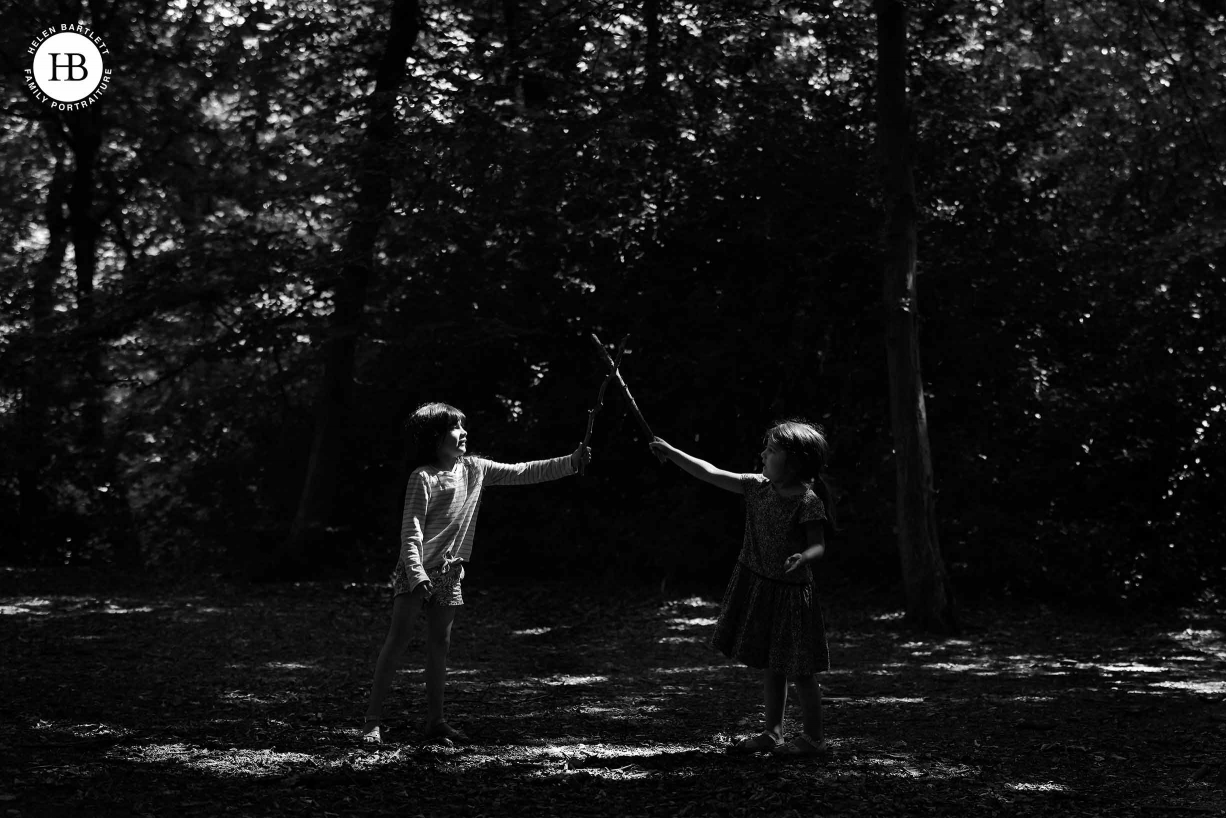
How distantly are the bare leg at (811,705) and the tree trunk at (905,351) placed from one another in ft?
15.7

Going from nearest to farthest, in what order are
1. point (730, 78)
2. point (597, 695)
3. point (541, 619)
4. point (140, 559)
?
point (597, 695), point (541, 619), point (730, 78), point (140, 559)

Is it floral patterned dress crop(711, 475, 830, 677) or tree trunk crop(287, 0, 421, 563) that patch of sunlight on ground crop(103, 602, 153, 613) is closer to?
tree trunk crop(287, 0, 421, 563)

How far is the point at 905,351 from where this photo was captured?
1003 centimetres

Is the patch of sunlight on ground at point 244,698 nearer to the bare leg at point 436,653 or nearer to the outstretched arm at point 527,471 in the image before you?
the bare leg at point 436,653

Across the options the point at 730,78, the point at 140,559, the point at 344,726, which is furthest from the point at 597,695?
→ the point at 140,559

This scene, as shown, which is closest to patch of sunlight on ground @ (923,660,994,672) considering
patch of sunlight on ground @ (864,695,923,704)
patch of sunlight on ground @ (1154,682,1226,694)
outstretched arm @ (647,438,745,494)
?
patch of sunlight on ground @ (1154,682,1226,694)

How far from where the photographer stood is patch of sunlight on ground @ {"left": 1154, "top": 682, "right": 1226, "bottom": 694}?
776 cm

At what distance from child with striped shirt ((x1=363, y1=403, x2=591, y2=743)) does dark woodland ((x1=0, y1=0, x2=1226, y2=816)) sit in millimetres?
2659

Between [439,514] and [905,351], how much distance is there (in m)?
5.53

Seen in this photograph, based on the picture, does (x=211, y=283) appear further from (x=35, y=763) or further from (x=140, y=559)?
(x=35, y=763)

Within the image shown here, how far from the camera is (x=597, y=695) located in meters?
7.38

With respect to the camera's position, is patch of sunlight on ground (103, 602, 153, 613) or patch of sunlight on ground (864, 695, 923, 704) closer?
patch of sunlight on ground (864, 695, 923, 704)

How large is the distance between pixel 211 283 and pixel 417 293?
2021 millimetres

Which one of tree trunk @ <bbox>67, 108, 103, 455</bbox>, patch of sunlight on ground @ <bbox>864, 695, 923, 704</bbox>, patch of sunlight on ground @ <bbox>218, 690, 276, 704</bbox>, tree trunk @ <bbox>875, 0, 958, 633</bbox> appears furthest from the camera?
tree trunk @ <bbox>67, 108, 103, 455</bbox>
